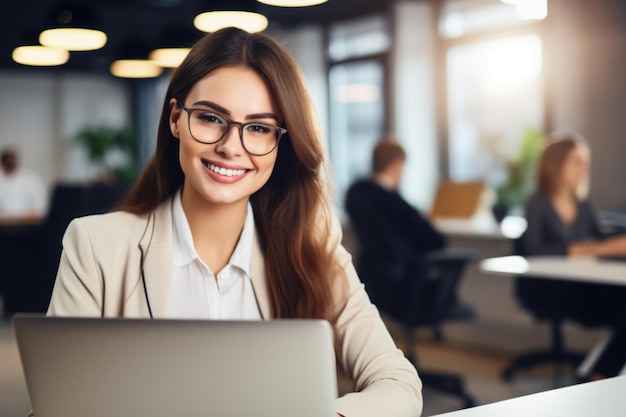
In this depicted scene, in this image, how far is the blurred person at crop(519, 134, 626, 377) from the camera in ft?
14.0

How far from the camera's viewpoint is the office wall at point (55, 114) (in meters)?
14.3

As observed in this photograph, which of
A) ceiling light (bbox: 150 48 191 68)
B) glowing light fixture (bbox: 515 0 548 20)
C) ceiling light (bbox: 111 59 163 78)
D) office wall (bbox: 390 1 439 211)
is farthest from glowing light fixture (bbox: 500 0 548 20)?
ceiling light (bbox: 111 59 163 78)

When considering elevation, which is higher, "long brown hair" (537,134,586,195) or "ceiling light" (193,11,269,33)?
"ceiling light" (193,11,269,33)

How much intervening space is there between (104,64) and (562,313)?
1088 cm

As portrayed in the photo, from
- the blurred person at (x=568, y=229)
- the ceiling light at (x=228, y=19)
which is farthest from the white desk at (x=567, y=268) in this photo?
the ceiling light at (x=228, y=19)

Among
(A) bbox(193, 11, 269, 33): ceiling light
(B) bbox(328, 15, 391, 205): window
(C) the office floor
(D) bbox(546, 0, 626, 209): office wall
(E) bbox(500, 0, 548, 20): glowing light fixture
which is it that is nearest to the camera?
(E) bbox(500, 0, 548, 20): glowing light fixture

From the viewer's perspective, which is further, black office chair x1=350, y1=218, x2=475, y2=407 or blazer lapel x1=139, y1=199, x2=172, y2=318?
black office chair x1=350, y1=218, x2=475, y2=407

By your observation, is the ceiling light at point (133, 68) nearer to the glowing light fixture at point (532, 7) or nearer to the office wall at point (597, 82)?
the office wall at point (597, 82)

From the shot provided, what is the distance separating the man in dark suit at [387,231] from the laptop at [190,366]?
337cm

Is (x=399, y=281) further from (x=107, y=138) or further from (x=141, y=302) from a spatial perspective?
(x=107, y=138)

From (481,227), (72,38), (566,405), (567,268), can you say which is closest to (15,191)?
(72,38)

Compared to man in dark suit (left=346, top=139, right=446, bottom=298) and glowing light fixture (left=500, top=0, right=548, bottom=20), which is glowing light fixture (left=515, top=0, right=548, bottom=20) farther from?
man in dark suit (left=346, top=139, right=446, bottom=298)

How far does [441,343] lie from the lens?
602 centimetres

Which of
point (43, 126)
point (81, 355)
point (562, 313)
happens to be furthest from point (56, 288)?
point (43, 126)
